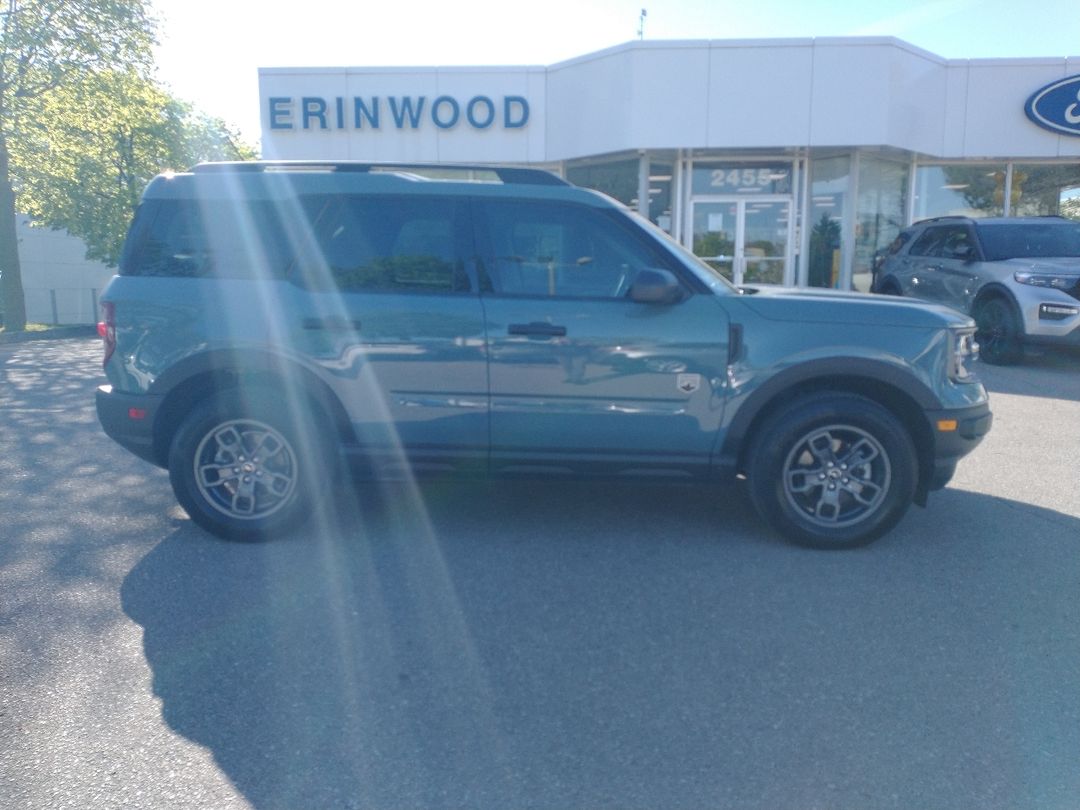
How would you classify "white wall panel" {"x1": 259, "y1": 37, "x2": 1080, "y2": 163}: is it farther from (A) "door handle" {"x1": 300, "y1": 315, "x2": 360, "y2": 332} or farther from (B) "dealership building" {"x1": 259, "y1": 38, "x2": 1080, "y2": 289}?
(A) "door handle" {"x1": 300, "y1": 315, "x2": 360, "y2": 332}

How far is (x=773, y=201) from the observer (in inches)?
708

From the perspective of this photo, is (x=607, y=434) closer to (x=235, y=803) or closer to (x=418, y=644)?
(x=418, y=644)

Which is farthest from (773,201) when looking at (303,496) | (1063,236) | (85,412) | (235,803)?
(235,803)

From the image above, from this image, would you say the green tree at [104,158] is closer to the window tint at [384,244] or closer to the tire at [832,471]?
→ the window tint at [384,244]

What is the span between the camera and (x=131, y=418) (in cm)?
516

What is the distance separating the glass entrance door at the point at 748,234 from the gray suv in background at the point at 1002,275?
397cm

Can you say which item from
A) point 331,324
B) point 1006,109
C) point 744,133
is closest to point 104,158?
point 744,133

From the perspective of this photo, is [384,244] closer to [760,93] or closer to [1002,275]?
[1002,275]

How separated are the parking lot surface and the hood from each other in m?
1.24

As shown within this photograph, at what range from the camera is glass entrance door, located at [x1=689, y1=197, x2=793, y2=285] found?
17.9 meters

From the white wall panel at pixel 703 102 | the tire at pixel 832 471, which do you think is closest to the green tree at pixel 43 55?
the white wall panel at pixel 703 102

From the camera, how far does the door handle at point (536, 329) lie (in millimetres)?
4938

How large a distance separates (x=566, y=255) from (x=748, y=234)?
13639 mm

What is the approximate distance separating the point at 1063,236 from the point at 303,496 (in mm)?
11380
